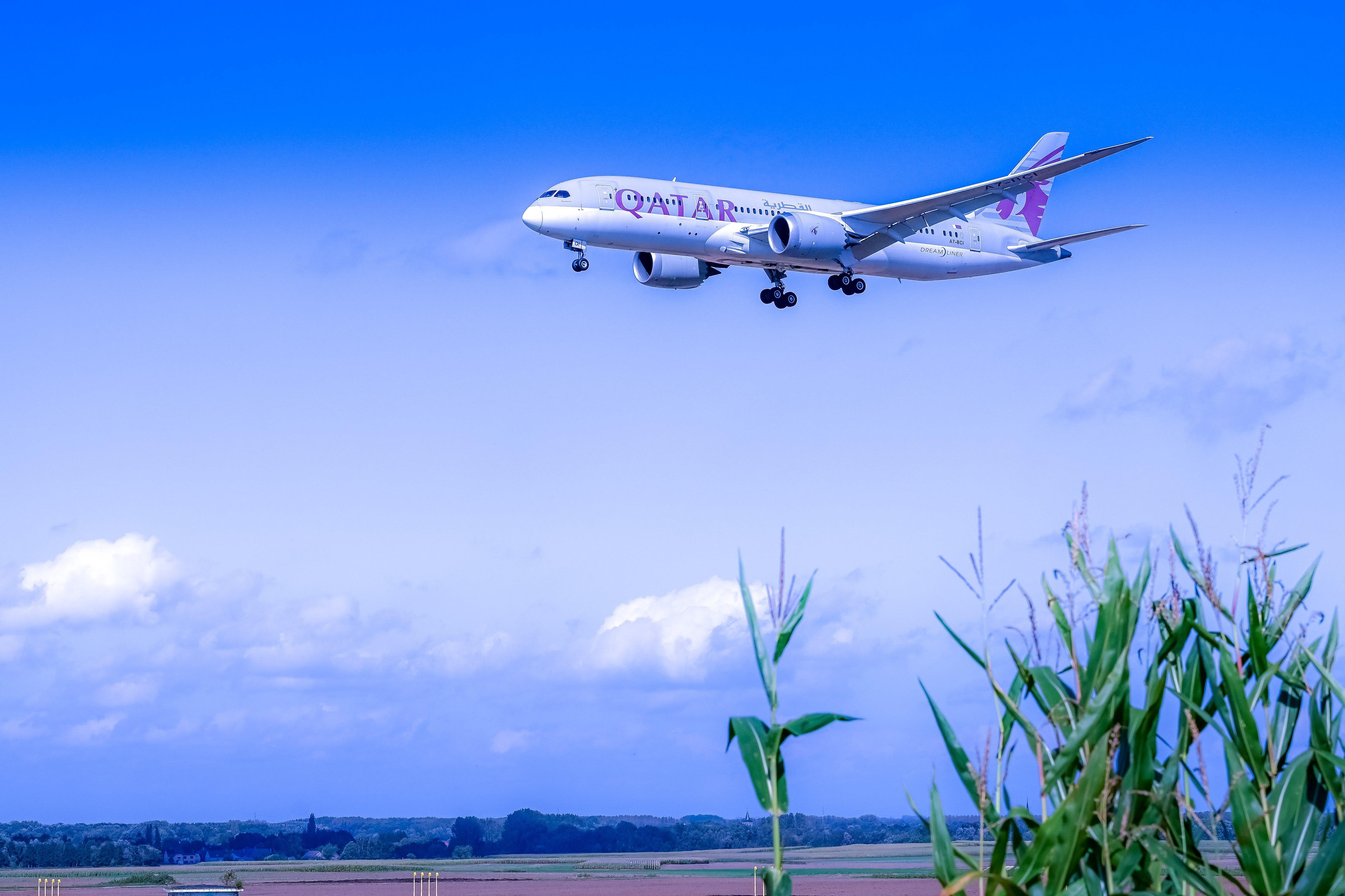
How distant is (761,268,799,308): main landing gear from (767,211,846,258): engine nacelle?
258cm

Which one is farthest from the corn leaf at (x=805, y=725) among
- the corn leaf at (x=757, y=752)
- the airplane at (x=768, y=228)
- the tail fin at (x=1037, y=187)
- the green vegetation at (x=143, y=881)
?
the green vegetation at (x=143, y=881)

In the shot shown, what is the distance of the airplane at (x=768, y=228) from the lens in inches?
2025

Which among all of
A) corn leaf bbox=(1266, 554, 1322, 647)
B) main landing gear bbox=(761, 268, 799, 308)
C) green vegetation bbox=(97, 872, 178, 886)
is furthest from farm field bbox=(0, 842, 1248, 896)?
corn leaf bbox=(1266, 554, 1322, 647)

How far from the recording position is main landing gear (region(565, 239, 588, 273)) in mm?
50531

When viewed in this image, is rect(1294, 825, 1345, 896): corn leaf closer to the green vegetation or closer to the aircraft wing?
the aircraft wing

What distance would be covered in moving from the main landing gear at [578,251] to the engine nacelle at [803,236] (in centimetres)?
669

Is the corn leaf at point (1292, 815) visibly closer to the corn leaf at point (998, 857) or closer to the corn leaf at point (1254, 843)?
the corn leaf at point (1254, 843)

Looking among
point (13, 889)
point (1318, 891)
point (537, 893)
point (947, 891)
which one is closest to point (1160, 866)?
point (1318, 891)

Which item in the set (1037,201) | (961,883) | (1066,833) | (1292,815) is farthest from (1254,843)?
(1037,201)

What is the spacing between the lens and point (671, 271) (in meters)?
56.0

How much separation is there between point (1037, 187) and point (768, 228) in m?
30.0

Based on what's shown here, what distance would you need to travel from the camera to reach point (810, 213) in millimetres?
54875

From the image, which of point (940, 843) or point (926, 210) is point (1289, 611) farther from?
point (926, 210)

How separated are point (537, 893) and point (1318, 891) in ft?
190
